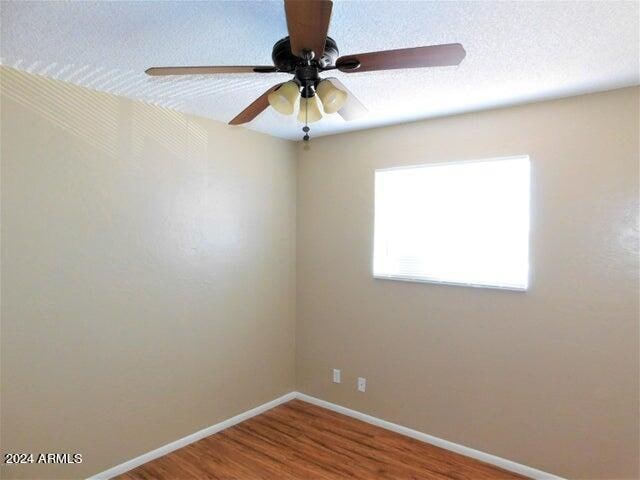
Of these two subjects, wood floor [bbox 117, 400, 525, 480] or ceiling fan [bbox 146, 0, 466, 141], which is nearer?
ceiling fan [bbox 146, 0, 466, 141]

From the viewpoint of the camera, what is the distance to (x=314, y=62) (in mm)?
1374

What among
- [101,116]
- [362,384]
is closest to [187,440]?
[362,384]

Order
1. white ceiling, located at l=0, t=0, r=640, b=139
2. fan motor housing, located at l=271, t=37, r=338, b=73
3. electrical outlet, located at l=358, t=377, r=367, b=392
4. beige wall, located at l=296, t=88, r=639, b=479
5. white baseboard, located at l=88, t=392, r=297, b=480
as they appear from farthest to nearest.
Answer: electrical outlet, located at l=358, t=377, r=367, b=392 < white baseboard, located at l=88, t=392, r=297, b=480 < beige wall, located at l=296, t=88, r=639, b=479 < white ceiling, located at l=0, t=0, r=640, b=139 < fan motor housing, located at l=271, t=37, r=338, b=73

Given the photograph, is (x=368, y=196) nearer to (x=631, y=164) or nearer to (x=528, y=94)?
(x=528, y=94)

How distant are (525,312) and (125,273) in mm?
2639

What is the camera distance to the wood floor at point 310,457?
254 centimetres

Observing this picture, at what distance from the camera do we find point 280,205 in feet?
11.8

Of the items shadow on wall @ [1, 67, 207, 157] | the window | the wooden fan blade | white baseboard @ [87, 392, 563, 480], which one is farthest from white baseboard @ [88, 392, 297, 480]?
the wooden fan blade

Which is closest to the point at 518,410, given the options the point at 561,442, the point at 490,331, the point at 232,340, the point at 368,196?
the point at 561,442

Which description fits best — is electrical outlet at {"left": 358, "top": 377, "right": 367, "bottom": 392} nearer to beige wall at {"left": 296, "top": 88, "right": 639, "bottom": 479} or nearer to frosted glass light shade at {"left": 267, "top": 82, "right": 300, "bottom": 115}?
beige wall at {"left": 296, "top": 88, "right": 639, "bottom": 479}

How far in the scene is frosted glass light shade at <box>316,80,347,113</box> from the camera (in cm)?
145

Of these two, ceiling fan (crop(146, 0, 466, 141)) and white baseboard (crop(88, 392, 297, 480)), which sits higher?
ceiling fan (crop(146, 0, 466, 141))

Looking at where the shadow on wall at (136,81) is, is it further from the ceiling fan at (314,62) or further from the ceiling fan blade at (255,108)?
the ceiling fan at (314,62)

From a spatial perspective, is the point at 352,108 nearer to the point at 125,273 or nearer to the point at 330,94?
the point at 330,94
